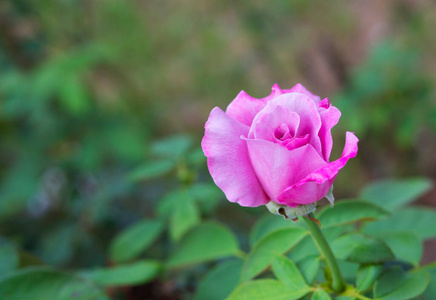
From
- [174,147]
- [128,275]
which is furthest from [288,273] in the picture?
[174,147]

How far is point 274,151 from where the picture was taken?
29 centimetres

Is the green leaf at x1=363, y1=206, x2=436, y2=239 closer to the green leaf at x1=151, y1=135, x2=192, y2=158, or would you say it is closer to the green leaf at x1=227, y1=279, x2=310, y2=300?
the green leaf at x1=227, y1=279, x2=310, y2=300

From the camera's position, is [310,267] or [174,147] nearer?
[310,267]

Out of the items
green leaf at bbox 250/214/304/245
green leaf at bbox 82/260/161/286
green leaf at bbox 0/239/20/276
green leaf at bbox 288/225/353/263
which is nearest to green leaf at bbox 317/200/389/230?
green leaf at bbox 288/225/353/263

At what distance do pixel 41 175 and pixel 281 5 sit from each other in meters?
1.04

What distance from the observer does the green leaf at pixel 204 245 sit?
0.52 metres

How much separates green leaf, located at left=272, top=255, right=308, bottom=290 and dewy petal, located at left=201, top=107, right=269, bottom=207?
0.29 ft

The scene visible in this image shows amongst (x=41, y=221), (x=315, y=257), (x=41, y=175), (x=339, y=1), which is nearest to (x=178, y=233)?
(x=315, y=257)

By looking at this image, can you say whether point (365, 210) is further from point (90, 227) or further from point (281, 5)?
point (281, 5)

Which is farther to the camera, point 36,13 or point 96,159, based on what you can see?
point 36,13

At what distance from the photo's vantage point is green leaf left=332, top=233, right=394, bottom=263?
36cm

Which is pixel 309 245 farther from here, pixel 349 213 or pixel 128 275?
pixel 128 275

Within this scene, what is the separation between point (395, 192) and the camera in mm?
601

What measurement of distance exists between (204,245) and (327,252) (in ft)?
0.76
